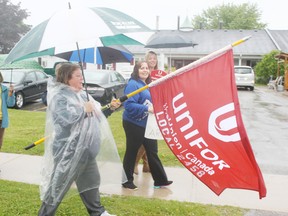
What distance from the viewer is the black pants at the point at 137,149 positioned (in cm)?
463

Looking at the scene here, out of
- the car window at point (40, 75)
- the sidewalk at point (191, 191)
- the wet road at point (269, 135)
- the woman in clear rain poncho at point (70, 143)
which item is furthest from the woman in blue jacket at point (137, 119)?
the car window at point (40, 75)

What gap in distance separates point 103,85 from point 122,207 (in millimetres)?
8663

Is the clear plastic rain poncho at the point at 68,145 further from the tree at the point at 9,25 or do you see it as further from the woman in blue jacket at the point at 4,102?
the tree at the point at 9,25

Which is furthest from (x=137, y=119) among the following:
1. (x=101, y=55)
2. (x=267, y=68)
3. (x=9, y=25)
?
(x=9, y=25)

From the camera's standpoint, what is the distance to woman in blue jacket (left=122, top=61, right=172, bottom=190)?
451cm

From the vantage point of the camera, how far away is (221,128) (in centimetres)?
312

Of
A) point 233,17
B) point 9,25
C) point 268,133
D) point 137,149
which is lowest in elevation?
point 268,133

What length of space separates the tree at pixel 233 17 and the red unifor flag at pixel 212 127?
198 ft

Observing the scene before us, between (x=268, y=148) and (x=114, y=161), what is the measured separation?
4564 mm

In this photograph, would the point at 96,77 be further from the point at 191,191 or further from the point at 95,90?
the point at 191,191

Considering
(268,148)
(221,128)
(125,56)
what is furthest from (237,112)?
(268,148)

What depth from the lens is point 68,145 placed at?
135 inches

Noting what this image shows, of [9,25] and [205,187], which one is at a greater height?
[9,25]

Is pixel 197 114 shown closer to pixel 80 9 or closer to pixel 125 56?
pixel 80 9
